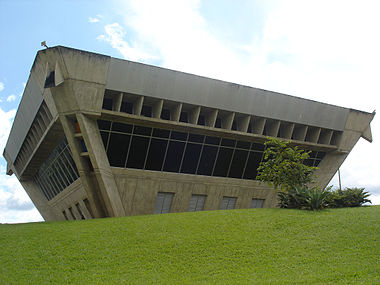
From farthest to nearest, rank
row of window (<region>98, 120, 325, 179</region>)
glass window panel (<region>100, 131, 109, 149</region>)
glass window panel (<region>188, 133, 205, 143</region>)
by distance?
glass window panel (<region>188, 133, 205, 143</region>), row of window (<region>98, 120, 325, 179</region>), glass window panel (<region>100, 131, 109, 149</region>)

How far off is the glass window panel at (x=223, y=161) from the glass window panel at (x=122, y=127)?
7.56 meters

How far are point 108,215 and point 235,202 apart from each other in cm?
1055

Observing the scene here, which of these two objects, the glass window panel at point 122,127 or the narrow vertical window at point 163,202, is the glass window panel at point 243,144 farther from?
the glass window panel at point 122,127

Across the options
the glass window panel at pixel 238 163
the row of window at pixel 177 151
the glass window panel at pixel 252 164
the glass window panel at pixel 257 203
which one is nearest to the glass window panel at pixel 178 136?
the row of window at pixel 177 151

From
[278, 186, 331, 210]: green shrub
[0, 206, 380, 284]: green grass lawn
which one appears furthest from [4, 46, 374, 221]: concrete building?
[0, 206, 380, 284]: green grass lawn

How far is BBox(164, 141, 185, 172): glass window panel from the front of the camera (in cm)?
2721

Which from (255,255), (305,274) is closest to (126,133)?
(255,255)

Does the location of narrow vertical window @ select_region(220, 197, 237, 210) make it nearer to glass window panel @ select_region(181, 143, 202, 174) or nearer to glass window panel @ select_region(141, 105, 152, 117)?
glass window panel @ select_region(181, 143, 202, 174)

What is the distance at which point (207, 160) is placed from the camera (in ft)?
93.7

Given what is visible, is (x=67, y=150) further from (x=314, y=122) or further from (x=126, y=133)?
(x=314, y=122)

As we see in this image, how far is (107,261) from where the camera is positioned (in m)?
13.3

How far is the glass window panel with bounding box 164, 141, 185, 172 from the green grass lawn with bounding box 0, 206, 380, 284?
28.2 feet

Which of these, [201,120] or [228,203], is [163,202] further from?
[201,120]

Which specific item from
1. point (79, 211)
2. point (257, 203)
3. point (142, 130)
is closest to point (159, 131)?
point (142, 130)
